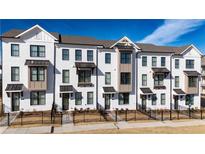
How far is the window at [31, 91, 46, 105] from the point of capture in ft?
57.2

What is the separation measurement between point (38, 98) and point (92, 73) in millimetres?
6050

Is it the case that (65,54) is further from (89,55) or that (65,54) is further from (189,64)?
(189,64)

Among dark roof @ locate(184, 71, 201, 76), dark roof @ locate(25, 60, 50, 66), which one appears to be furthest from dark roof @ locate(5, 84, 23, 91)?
dark roof @ locate(184, 71, 201, 76)

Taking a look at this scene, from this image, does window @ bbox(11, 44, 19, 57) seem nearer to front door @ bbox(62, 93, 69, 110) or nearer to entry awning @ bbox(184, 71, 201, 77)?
front door @ bbox(62, 93, 69, 110)

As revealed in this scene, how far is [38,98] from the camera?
17594 millimetres

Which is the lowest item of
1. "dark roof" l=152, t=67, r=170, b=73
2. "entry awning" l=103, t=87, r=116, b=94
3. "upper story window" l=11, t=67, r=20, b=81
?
"entry awning" l=103, t=87, r=116, b=94

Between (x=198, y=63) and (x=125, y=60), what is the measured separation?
31.2 feet

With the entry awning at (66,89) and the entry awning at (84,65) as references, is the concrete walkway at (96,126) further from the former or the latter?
the entry awning at (84,65)

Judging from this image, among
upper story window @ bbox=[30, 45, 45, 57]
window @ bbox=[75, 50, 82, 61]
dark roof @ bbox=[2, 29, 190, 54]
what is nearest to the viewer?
upper story window @ bbox=[30, 45, 45, 57]

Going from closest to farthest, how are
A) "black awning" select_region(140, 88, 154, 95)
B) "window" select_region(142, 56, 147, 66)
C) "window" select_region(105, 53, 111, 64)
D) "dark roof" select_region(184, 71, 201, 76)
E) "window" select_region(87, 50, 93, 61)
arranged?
"window" select_region(87, 50, 93, 61), "window" select_region(105, 53, 111, 64), "black awning" select_region(140, 88, 154, 95), "window" select_region(142, 56, 147, 66), "dark roof" select_region(184, 71, 201, 76)

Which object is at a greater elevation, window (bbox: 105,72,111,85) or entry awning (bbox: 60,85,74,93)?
window (bbox: 105,72,111,85)

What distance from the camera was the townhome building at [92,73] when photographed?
16.9 metres

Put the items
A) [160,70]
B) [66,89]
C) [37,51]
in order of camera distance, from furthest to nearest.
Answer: [160,70] → [66,89] → [37,51]

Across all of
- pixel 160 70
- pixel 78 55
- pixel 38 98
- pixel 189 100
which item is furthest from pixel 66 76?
pixel 189 100
